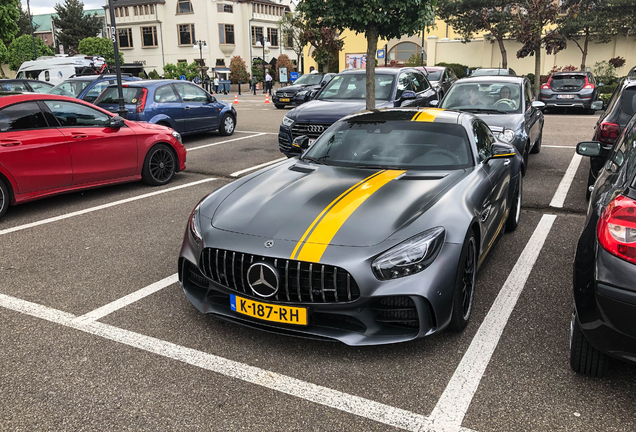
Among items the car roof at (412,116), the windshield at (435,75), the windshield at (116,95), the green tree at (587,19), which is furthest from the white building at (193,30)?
the car roof at (412,116)

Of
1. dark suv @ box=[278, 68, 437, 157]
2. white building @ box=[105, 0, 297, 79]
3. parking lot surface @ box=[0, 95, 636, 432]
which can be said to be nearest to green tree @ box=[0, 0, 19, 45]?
dark suv @ box=[278, 68, 437, 157]

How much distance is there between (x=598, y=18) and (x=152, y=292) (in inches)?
1472

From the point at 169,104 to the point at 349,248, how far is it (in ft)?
32.0

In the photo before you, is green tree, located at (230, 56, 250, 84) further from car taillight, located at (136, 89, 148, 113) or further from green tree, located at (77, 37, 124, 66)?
car taillight, located at (136, 89, 148, 113)

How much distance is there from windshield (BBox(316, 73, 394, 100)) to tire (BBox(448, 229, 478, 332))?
726 centimetres

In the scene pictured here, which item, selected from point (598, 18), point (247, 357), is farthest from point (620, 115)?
point (598, 18)

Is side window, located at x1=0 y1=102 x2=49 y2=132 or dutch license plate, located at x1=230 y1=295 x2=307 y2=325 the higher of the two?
side window, located at x1=0 y1=102 x2=49 y2=132

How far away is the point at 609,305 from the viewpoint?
2.55 metres

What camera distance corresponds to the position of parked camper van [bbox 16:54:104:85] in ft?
80.4

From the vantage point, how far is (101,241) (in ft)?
18.6

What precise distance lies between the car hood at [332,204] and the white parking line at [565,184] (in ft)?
11.2

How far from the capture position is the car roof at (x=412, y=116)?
194 inches

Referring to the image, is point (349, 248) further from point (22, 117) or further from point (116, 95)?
point (116, 95)

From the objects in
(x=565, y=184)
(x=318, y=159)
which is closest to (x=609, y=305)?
(x=318, y=159)
